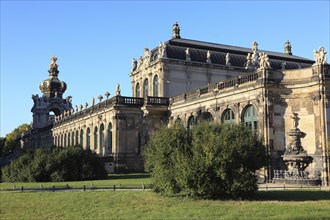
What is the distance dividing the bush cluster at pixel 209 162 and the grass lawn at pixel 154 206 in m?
0.90

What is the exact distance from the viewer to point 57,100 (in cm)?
10700

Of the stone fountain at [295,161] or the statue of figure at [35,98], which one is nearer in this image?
the stone fountain at [295,161]

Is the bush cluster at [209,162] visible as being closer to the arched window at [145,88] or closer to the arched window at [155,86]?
the arched window at [155,86]

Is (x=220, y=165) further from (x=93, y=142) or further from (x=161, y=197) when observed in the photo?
(x=93, y=142)

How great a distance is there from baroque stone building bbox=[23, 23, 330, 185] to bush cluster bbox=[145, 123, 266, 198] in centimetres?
837

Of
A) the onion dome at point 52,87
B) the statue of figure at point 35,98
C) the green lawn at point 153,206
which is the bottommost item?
the green lawn at point 153,206

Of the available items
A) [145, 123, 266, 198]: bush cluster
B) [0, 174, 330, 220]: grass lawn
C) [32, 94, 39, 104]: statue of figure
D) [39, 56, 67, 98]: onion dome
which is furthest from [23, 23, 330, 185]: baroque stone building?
[39, 56, 67, 98]: onion dome

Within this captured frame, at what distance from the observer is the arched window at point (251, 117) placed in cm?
3997

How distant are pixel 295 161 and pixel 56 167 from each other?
2223 cm

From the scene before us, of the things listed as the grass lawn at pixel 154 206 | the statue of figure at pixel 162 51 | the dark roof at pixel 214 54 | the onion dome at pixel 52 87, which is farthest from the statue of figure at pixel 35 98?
the grass lawn at pixel 154 206

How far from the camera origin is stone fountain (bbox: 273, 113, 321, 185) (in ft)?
112

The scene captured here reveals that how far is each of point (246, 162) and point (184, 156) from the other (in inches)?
138

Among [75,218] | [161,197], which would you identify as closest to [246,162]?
[161,197]

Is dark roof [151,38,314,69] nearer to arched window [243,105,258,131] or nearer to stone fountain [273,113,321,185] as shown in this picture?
arched window [243,105,258,131]
